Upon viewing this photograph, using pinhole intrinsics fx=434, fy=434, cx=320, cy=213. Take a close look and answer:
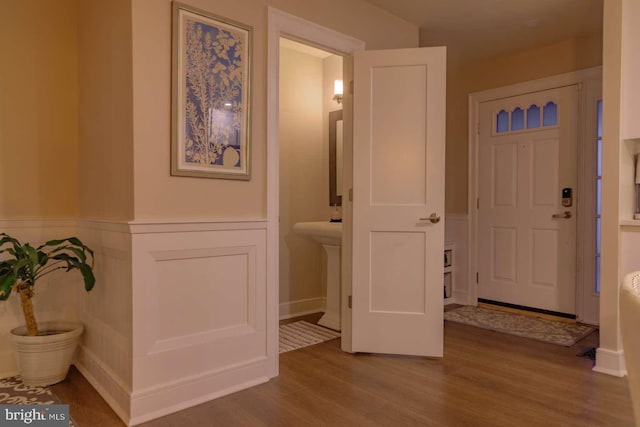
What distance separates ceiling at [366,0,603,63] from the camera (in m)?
3.11

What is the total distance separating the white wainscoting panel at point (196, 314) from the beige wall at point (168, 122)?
0.37 feet

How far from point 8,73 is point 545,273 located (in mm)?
4347

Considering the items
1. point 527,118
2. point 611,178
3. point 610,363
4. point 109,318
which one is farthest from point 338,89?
point 610,363

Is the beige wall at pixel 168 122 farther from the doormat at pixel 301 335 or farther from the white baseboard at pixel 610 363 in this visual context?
the white baseboard at pixel 610 363

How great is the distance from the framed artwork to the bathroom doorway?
1575 millimetres

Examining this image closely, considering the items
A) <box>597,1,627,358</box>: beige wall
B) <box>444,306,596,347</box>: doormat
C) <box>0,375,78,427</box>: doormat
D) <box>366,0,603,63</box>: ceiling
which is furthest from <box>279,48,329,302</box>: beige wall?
<box>597,1,627,358</box>: beige wall

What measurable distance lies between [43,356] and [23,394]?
0.20 metres

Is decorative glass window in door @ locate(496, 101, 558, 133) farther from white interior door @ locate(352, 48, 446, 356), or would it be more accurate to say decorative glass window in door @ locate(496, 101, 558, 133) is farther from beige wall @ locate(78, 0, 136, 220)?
beige wall @ locate(78, 0, 136, 220)

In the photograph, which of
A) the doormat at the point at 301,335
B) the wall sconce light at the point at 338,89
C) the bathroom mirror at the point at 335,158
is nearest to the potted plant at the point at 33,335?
the doormat at the point at 301,335

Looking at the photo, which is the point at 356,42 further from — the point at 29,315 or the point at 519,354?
the point at 29,315

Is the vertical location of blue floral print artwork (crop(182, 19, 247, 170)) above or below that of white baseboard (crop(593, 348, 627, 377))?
above

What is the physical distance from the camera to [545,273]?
3.96 meters

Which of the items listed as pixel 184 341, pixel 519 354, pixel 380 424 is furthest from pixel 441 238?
pixel 184 341

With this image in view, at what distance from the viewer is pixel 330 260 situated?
3.73 m
